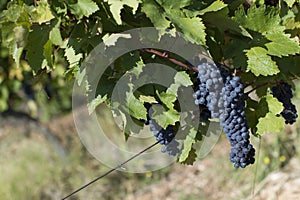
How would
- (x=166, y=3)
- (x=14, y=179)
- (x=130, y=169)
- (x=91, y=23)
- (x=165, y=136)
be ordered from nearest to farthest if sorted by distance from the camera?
(x=166, y=3), (x=91, y=23), (x=165, y=136), (x=130, y=169), (x=14, y=179)

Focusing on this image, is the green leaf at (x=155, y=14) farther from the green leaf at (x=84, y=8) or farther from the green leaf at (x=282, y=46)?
the green leaf at (x=282, y=46)

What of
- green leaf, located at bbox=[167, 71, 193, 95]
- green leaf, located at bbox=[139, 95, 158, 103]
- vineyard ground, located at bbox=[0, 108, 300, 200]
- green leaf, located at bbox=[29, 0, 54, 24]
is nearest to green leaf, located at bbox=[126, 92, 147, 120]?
green leaf, located at bbox=[139, 95, 158, 103]

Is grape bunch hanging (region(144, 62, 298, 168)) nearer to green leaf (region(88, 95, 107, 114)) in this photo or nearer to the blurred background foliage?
green leaf (region(88, 95, 107, 114))

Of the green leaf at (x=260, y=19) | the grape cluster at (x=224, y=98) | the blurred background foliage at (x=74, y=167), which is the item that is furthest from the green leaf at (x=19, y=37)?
the blurred background foliage at (x=74, y=167)

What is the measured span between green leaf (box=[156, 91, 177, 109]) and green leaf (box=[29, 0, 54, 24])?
0.45 metres

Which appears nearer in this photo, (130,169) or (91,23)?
(91,23)

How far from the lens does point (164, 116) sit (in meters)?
1.95

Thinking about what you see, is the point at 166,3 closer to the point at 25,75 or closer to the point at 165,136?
the point at 165,136

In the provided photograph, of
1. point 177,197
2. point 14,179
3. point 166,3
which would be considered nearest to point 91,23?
point 166,3

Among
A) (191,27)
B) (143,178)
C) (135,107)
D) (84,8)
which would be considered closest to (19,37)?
(84,8)

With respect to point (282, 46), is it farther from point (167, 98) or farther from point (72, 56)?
point (72, 56)

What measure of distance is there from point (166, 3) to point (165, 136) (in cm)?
52

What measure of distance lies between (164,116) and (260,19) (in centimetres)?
48

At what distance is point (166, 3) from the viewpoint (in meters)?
1.78
